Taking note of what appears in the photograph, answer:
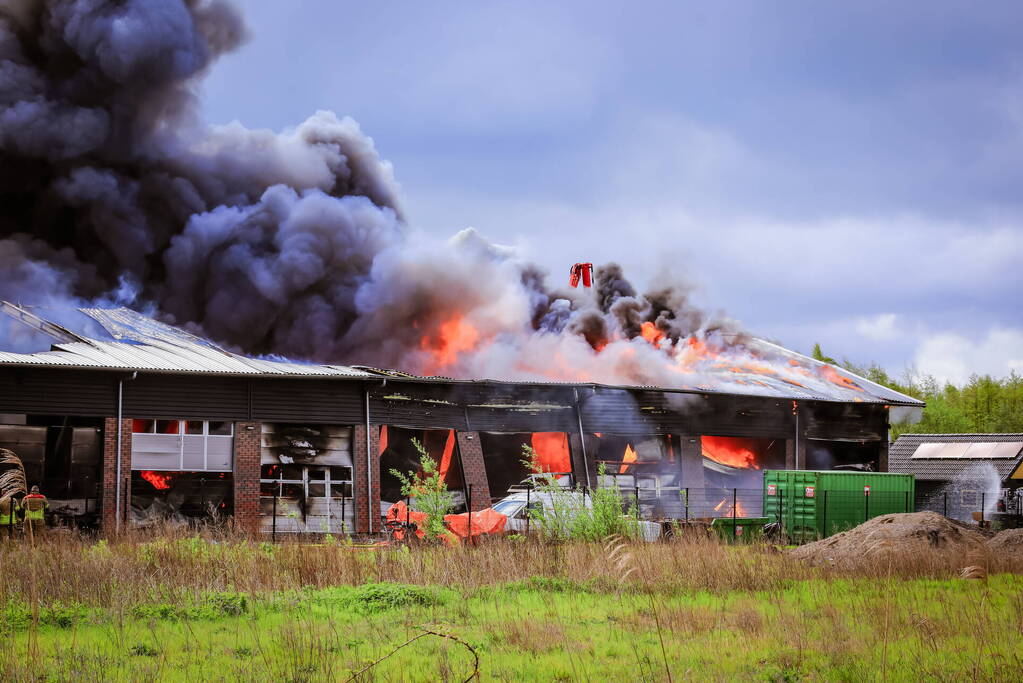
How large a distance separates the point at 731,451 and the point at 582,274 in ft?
32.4

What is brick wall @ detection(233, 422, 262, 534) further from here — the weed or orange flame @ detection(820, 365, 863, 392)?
orange flame @ detection(820, 365, 863, 392)

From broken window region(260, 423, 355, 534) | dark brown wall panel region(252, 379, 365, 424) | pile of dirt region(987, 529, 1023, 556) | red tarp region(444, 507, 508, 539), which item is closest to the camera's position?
pile of dirt region(987, 529, 1023, 556)

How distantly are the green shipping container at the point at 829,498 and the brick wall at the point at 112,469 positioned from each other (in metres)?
18.7

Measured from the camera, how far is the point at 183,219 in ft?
140

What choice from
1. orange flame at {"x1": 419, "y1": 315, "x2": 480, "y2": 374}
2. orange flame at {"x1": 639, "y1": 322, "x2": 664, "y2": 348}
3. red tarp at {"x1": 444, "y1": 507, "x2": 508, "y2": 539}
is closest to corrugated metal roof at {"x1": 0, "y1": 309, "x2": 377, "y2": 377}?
orange flame at {"x1": 419, "y1": 315, "x2": 480, "y2": 374}

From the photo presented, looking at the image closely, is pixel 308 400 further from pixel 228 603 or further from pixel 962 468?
pixel 962 468

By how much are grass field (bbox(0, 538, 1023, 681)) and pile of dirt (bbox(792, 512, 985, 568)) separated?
25.0 inches

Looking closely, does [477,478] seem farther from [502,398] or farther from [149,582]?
[149,582]

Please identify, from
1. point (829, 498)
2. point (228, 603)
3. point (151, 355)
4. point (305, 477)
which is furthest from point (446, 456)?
point (228, 603)

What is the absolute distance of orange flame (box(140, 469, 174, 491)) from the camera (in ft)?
103

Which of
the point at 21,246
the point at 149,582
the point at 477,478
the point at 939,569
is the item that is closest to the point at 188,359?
the point at 477,478

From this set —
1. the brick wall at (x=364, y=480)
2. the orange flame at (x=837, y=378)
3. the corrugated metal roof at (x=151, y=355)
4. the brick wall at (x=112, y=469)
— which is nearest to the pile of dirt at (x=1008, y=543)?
the brick wall at (x=364, y=480)

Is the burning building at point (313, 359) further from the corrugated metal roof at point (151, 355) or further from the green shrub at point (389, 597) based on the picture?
the green shrub at point (389, 597)

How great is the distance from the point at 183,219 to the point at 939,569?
110 feet
